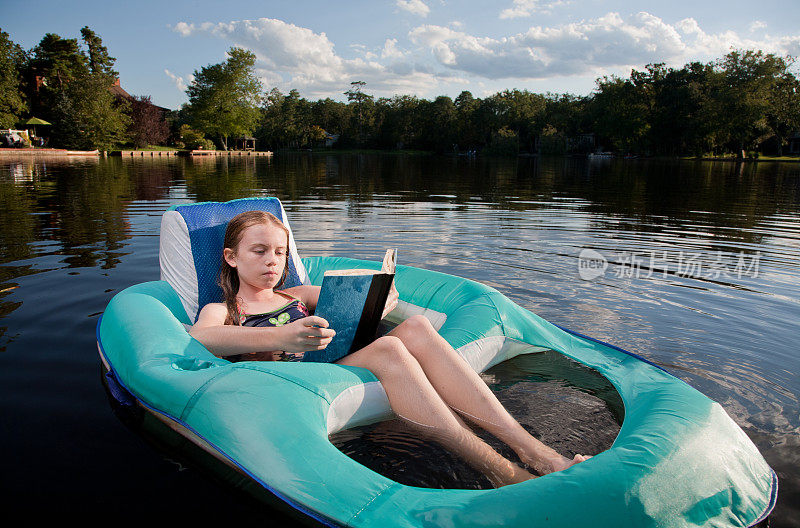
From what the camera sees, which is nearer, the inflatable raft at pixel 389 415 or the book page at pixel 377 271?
the inflatable raft at pixel 389 415

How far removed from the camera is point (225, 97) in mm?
55125

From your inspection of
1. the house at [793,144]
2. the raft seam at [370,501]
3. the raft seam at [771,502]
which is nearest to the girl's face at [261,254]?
the raft seam at [370,501]

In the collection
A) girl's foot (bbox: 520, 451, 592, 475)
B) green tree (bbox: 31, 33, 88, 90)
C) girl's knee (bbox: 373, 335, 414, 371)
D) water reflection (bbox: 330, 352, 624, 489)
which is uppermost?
green tree (bbox: 31, 33, 88, 90)

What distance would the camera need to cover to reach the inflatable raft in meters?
1.73

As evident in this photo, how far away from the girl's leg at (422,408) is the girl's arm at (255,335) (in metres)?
0.29

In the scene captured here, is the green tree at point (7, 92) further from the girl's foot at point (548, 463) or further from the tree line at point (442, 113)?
the girl's foot at point (548, 463)

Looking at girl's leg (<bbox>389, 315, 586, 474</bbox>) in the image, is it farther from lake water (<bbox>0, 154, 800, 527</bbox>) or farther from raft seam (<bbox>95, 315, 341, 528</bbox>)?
raft seam (<bbox>95, 315, 341, 528</bbox>)

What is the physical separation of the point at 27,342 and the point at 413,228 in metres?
5.95

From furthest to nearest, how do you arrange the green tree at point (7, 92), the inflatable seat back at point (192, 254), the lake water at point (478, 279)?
the green tree at point (7, 92) < the inflatable seat back at point (192, 254) < the lake water at point (478, 279)

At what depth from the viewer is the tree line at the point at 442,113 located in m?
38.1

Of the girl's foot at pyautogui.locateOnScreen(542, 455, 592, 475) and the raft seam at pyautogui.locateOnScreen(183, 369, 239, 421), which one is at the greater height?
the raft seam at pyautogui.locateOnScreen(183, 369, 239, 421)

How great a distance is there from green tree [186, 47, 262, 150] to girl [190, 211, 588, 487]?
56.3 meters

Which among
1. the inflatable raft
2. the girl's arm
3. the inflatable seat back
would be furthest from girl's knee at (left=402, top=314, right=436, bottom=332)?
the inflatable seat back

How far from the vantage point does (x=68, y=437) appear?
271 cm
